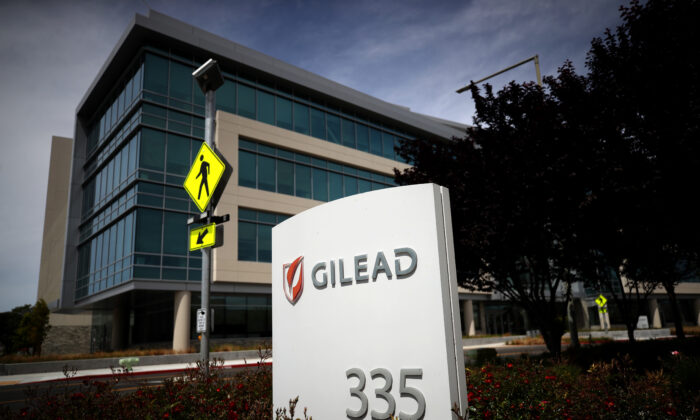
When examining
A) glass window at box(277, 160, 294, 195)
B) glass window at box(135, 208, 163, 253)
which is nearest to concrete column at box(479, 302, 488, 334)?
glass window at box(277, 160, 294, 195)

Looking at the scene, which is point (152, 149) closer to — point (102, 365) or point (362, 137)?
point (102, 365)

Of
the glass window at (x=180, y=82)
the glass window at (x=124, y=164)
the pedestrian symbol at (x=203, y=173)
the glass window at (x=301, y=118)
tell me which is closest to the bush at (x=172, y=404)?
the pedestrian symbol at (x=203, y=173)

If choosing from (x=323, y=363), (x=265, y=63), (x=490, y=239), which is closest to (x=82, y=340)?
(x=265, y=63)

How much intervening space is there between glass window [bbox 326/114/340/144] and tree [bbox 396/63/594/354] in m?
20.8

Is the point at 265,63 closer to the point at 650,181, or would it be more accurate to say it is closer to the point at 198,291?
the point at 198,291

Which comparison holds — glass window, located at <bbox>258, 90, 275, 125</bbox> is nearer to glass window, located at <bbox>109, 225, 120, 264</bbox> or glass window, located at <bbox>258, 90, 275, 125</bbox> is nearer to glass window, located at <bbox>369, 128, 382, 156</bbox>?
glass window, located at <bbox>369, 128, 382, 156</bbox>

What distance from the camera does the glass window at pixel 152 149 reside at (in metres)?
26.1

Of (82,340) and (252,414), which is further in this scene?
(82,340)

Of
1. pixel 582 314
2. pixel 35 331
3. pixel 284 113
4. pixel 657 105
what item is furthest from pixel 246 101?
pixel 582 314

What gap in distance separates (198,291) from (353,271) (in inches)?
978

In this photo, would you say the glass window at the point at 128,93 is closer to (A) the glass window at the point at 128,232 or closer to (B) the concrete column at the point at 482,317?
(A) the glass window at the point at 128,232

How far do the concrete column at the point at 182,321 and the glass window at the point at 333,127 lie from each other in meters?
15.3

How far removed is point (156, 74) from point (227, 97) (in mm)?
4322

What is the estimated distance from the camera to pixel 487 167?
1219 cm
